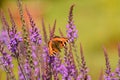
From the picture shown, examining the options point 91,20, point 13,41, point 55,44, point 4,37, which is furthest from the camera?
point 91,20

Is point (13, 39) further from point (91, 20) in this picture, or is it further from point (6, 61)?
point (91, 20)

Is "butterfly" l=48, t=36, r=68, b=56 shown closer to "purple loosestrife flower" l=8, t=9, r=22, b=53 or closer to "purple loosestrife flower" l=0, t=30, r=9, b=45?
"purple loosestrife flower" l=8, t=9, r=22, b=53

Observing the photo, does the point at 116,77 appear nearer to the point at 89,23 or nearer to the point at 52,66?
the point at 52,66

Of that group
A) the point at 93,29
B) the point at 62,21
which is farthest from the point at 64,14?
the point at 93,29

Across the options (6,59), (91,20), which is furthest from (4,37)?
(91,20)

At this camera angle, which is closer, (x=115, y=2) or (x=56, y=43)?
(x=56, y=43)

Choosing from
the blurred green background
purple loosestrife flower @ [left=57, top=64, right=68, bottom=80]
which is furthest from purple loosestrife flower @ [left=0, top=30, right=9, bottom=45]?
the blurred green background

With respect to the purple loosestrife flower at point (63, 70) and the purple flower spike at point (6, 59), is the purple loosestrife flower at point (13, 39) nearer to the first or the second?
the purple flower spike at point (6, 59)
